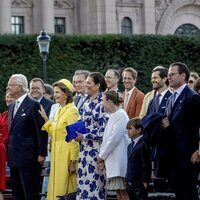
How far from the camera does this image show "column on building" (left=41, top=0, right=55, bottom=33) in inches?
2025

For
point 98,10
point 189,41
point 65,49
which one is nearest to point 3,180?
point 65,49

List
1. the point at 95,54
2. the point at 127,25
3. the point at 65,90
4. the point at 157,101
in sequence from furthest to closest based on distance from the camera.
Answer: the point at 127,25 < the point at 95,54 < the point at 157,101 < the point at 65,90

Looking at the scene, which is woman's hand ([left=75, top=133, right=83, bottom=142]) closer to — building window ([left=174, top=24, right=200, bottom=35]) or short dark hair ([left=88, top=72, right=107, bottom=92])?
short dark hair ([left=88, top=72, right=107, bottom=92])

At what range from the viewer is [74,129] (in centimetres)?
1411

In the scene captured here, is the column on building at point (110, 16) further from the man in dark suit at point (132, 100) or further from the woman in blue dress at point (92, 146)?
the woman in blue dress at point (92, 146)

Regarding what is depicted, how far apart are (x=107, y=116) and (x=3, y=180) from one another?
2.87 metres

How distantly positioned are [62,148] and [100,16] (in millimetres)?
37637

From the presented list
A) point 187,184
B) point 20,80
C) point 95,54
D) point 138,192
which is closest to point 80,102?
point 20,80

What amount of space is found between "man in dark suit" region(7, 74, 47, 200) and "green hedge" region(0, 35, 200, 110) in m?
22.8

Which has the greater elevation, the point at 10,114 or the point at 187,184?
the point at 10,114

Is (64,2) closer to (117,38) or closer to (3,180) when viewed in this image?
(117,38)

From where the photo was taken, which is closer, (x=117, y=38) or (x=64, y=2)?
(x=117, y=38)

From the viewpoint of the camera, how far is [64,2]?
178 feet

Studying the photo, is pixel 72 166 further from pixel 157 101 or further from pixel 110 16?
pixel 110 16
